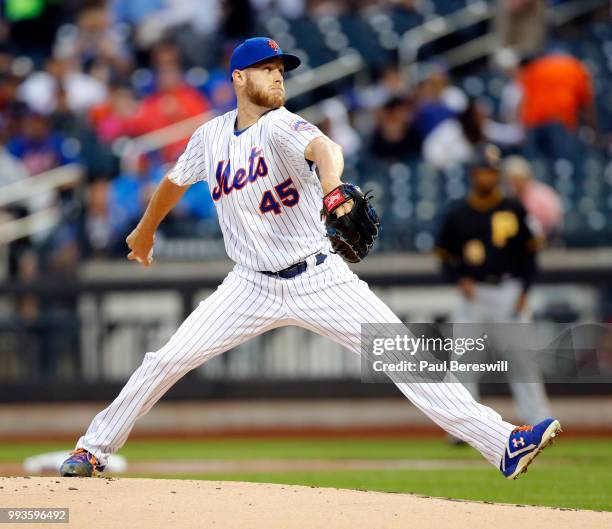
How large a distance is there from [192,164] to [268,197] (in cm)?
69

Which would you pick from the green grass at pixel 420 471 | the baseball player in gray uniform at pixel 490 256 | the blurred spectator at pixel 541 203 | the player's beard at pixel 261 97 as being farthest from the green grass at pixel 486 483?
the blurred spectator at pixel 541 203

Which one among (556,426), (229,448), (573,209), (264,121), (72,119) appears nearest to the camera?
(556,426)

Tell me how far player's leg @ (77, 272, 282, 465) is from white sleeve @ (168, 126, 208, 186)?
0.65 meters

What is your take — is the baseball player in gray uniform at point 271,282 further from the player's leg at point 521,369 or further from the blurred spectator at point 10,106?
the blurred spectator at point 10,106

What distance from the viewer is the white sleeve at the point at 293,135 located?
18.2 ft

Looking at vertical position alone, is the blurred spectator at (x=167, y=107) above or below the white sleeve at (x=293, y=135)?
above

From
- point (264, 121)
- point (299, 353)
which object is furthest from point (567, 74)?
point (264, 121)

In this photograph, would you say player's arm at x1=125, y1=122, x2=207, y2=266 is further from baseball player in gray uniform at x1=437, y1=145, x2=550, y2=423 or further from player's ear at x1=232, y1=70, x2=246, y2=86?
baseball player in gray uniform at x1=437, y1=145, x2=550, y2=423

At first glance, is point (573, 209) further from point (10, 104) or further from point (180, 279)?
point (10, 104)

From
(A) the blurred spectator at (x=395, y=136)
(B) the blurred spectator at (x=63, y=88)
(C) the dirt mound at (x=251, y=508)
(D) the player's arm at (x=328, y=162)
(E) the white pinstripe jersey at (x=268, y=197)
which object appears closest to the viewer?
(C) the dirt mound at (x=251, y=508)

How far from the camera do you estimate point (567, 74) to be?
13.4 metres

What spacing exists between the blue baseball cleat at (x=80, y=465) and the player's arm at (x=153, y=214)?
1.08 meters

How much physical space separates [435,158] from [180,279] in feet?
10.3

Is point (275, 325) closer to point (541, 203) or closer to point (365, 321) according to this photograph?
point (365, 321)
